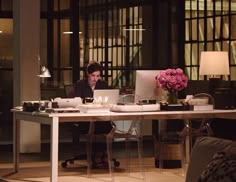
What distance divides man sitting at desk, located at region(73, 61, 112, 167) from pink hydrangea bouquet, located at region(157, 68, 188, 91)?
3.42 feet

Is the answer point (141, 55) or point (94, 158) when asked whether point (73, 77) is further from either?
point (94, 158)

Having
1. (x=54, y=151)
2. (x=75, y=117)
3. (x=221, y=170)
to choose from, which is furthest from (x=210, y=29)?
(x=221, y=170)

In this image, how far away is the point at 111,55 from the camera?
10.1m

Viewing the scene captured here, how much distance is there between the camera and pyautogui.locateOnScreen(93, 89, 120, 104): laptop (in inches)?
264

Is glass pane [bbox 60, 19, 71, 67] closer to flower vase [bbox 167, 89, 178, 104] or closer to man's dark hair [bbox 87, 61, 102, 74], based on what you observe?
man's dark hair [bbox 87, 61, 102, 74]

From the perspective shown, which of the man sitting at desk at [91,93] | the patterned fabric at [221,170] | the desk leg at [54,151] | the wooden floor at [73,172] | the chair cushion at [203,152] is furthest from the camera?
the man sitting at desk at [91,93]

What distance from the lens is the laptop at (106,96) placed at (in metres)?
6.71

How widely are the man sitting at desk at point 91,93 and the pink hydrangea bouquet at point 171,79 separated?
3.42 ft

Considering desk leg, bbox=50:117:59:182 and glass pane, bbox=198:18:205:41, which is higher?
glass pane, bbox=198:18:205:41

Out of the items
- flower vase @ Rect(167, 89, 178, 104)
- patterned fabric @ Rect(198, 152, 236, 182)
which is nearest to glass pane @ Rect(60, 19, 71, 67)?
flower vase @ Rect(167, 89, 178, 104)

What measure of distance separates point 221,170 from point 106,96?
13.6ft

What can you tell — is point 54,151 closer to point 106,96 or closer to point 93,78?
point 106,96

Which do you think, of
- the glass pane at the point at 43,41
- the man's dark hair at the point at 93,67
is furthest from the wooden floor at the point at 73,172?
the glass pane at the point at 43,41

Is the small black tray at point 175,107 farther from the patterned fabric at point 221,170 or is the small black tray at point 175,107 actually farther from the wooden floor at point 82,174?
the patterned fabric at point 221,170
